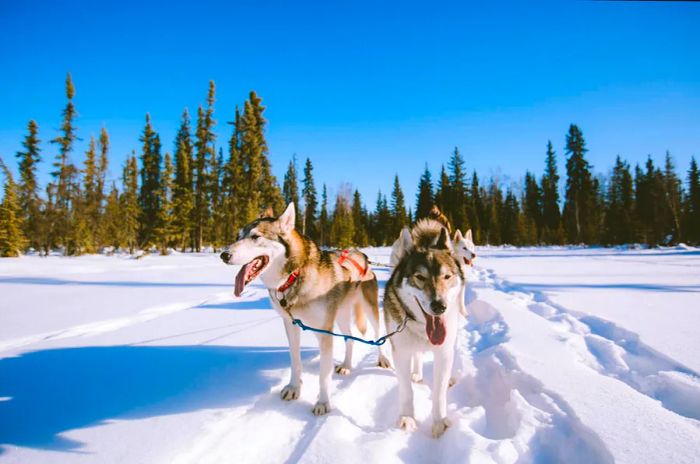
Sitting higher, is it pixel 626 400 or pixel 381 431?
pixel 626 400

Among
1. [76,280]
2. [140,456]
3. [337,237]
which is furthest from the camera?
[337,237]

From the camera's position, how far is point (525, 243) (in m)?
51.1

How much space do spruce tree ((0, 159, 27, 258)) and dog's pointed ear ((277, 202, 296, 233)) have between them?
84.3 feet

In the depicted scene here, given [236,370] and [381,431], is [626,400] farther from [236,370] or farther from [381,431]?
[236,370]

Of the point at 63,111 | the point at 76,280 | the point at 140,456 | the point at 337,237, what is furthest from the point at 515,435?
the point at 337,237

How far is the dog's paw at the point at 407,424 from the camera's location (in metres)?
2.46

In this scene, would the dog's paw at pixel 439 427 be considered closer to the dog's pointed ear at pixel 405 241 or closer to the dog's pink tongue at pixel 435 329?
the dog's pink tongue at pixel 435 329

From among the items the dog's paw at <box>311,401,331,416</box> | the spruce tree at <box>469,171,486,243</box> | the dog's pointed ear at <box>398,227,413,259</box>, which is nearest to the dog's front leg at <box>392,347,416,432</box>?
the dog's paw at <box>311,401,331,416</box>

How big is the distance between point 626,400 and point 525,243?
5522 cm

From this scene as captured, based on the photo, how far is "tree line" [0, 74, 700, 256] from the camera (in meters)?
23.7

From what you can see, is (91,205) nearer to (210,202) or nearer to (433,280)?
(210,202)

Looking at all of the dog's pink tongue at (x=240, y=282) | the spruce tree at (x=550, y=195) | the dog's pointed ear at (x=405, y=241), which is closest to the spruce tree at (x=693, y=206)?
the spruce tree at (x=550, y=195)

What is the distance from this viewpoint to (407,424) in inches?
97.4

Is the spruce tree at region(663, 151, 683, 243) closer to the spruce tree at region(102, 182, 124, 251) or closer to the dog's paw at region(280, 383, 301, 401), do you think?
the dog's paw at region(280, 383, 301, 401)
